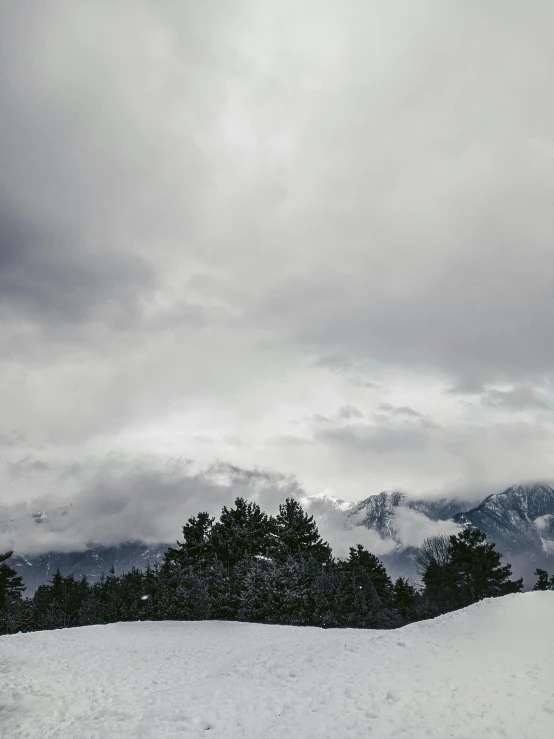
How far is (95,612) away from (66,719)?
47.5 meters

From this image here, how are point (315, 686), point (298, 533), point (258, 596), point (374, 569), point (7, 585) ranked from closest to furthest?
point (315, 686) → point (258, 596) → point (298, 533) → point (7, 585) → point (374, 569)

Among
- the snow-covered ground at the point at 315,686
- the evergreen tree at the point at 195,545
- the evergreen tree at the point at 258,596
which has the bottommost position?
the snow-covered ground at the point at 315,686

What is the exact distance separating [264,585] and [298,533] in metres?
12.1

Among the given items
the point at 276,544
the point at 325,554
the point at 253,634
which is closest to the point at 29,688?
the point at 253,634

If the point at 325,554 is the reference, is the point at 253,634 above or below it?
below

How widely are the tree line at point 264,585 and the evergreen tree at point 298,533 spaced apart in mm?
111

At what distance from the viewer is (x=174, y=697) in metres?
13.9

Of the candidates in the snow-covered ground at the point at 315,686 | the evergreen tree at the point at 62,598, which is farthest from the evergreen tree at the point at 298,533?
the evergreen tree at the point at 62,598

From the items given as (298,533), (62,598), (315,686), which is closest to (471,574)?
(298,533)

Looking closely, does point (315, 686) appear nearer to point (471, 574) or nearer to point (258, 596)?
point (258, 596)

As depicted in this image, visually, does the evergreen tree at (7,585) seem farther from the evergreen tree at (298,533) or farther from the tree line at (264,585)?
the evergreen tree at (298,533)

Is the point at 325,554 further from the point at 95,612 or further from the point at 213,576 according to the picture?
the point at 95,612

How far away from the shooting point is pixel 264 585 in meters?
35.8

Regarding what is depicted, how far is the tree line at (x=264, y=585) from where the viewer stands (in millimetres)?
34688
